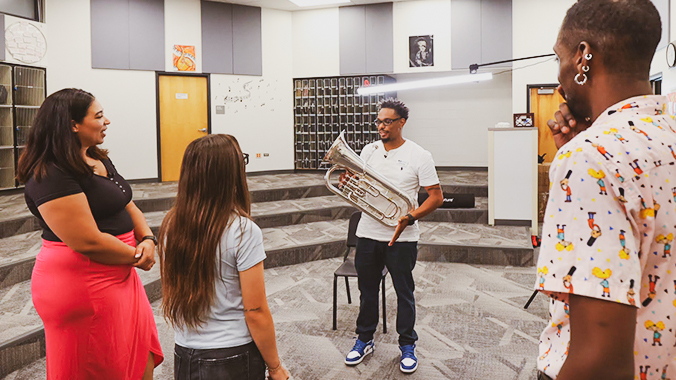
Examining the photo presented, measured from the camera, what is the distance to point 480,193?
25.5ft

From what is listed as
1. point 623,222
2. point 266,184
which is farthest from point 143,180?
point 623,222

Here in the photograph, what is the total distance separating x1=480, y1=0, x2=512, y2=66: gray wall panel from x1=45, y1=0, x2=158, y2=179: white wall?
5945 mm

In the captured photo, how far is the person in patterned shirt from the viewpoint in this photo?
2.39 feet

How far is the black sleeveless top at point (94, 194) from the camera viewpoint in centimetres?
173

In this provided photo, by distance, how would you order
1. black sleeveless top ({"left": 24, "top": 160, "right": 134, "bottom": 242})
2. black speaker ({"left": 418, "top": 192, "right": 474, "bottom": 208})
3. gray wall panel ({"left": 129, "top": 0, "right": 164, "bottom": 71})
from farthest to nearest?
gray wall panel ({"left": 129, "top": 0, "right": 164, "bottom": 71}) < black speaker ({"left": 418, "top": 192, "right": 474, "bottom": 208}) < black sleeveless top ({"left": 24, "top": 160, "right": 134, "bottom": 242})

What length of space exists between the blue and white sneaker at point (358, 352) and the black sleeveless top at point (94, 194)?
65.0 inches

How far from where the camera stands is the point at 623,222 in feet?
2.41

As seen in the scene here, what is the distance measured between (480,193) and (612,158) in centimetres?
726

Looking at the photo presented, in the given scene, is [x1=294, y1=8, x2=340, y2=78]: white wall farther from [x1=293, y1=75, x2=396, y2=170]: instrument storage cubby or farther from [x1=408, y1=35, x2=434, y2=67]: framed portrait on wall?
[x1=408, y1=35, x2=434, y2=67]: framed portrait on wall

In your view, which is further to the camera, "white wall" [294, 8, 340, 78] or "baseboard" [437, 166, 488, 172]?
"baseboard" [437, 166, 488, 172]

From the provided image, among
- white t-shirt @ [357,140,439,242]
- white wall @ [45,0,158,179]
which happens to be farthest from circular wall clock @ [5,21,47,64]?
white t-shirt @ [357,140,439,242]

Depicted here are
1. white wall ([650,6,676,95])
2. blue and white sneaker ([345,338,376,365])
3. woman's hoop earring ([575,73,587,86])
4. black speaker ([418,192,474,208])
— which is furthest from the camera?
black speaker ([418,192,474,208])

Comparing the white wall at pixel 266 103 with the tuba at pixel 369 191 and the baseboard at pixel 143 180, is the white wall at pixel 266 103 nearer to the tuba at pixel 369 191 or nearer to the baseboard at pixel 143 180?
the baseboard at pixel 143 180

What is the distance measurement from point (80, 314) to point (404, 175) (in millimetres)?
1913
